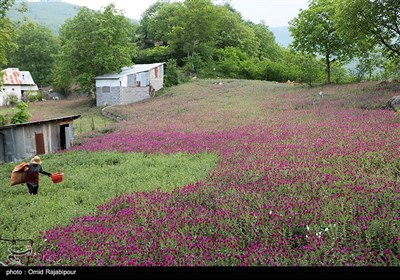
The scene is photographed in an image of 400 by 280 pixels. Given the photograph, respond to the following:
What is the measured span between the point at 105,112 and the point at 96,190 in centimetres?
3020

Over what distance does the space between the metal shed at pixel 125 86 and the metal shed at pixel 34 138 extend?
25702 millimetres

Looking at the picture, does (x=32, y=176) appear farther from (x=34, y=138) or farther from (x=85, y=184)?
(x=34, y=138)

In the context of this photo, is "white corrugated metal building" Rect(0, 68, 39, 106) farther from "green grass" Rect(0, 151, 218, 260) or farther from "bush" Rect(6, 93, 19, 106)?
"green grass" Rect(0, 151, 218, 260)

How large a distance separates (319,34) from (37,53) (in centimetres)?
5936

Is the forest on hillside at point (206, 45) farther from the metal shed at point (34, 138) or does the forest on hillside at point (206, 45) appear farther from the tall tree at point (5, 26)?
the metal shed at point (34, 138)

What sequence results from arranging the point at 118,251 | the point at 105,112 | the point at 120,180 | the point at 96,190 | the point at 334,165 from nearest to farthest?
the point at 118,251
the point at 334,165
the point at 96,190
the point at 120,180
the point at 105,112

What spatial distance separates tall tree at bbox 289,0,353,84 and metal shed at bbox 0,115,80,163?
3038 centimetres

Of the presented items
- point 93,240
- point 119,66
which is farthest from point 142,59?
point 93,240

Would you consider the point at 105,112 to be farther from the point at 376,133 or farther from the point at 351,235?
the point at 351,235

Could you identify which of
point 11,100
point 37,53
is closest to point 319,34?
point 11,100

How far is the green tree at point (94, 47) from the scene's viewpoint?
4784 cm

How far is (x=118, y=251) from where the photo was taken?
580cm

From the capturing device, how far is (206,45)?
208 ft

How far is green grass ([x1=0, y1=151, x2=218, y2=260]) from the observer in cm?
805
